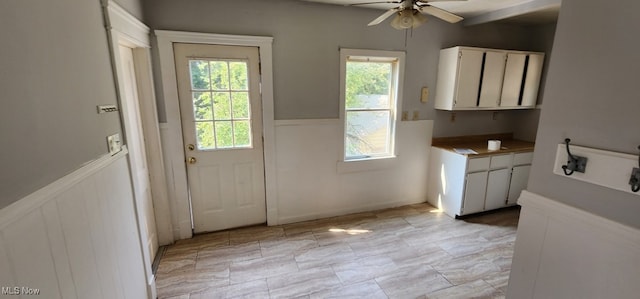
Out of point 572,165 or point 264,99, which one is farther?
point 264,99

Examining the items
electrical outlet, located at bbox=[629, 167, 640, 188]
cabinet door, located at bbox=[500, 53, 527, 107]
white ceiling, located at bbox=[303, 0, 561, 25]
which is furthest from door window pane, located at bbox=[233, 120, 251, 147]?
cabinet door, located at bbox=[500, 53, 527, 107]

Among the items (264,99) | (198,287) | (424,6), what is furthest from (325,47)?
(198,287)

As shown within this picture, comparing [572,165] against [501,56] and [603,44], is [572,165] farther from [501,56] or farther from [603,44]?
[501,56]

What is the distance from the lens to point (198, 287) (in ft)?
7.09

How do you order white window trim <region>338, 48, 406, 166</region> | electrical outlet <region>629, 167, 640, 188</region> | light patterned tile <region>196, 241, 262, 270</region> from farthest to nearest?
1. white window trim <region>338, 48, 406, 166</region>
2. light patterned tile <region>196, 241, 262, 270</region>
3. electrical outlet <region>629, 167, 640, 188</region>

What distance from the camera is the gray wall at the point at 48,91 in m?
0.85

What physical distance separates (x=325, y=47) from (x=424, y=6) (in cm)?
124

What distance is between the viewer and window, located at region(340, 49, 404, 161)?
3117 millimetres

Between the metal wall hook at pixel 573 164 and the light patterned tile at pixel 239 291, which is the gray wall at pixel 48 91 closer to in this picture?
the light patterned tile at pixel 239 291

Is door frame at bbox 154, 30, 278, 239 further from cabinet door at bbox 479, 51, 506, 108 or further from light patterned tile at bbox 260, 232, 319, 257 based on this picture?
cabinet door at bbox 479, 51, 506, 108

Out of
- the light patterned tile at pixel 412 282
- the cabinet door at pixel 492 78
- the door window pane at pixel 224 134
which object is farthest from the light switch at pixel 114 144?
the cabinet door at pixel 492 78

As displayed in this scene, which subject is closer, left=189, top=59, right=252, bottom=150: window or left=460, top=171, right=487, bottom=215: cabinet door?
left=189, top=59, right=252, bottom=150: window

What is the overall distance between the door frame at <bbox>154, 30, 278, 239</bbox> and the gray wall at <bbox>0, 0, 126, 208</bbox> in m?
1.00

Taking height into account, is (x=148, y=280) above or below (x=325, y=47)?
below
